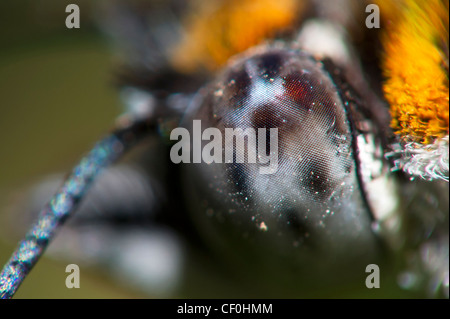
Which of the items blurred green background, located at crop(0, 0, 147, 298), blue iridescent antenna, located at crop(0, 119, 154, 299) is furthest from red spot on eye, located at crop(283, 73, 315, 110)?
blurred green background, located at crop(0, 0, 147, 298)

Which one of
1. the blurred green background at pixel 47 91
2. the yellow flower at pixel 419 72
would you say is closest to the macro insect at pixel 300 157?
the yellow flower at pixel 419 72

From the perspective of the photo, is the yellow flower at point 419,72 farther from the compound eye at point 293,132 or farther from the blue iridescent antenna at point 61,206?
the blue iridescent antenna at point 61,206

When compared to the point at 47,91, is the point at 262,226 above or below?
below

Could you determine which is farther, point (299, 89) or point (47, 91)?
point (47, 91)

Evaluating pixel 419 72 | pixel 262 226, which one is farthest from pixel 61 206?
pixel 419 72

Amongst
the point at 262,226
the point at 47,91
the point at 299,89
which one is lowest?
the point at 262,226

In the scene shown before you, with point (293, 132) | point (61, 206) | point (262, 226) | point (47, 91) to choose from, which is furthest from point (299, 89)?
point (47, 91)

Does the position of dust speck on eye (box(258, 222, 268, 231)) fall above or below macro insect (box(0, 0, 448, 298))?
below

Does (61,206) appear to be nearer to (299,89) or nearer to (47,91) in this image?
(299,89)

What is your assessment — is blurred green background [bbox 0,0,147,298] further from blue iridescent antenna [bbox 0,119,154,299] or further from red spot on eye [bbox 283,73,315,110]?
red spot on eye [bbox 283,73,315,110]
